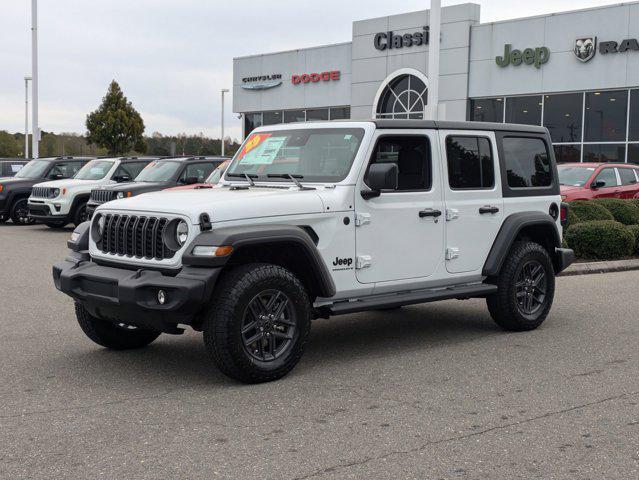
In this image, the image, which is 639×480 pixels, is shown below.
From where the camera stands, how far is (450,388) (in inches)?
233

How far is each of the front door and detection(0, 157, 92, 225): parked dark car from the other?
16.0 m

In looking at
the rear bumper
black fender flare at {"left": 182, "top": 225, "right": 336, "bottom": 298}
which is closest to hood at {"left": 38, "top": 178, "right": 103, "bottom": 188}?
the rear bumper

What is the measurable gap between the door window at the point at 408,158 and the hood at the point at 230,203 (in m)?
0.80

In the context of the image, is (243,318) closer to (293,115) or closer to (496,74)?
(496,74)

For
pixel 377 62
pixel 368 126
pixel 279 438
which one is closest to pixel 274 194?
Result: pixel 368 126

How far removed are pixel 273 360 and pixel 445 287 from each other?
2.04 m

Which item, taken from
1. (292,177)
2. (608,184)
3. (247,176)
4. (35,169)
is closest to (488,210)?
(292,177)

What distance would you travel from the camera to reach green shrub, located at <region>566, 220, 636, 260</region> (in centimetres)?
1394

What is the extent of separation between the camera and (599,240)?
13.9 meters

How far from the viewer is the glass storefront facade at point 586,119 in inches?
1061

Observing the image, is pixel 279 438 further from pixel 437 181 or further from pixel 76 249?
pixel 437 181

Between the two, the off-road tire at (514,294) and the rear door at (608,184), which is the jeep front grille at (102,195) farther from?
the off-road tire at (514,294)

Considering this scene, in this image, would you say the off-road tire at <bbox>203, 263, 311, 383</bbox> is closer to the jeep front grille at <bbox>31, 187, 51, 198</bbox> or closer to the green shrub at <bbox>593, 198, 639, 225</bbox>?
the green shrub at <bbox>593, 198, 639, 225</bbox>

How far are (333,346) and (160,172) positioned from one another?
11.1m
